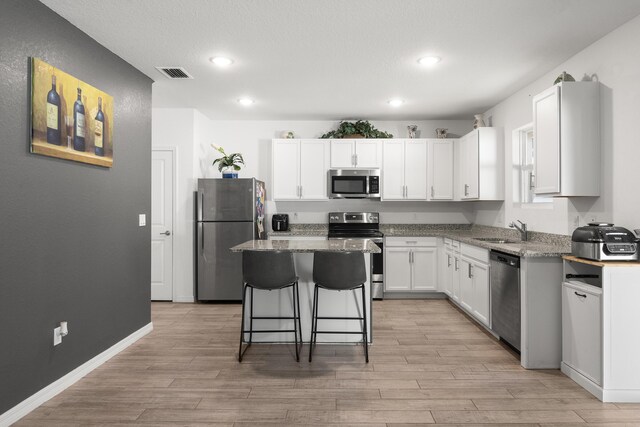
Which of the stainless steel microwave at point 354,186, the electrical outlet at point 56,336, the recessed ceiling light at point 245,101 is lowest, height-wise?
the electrical outlet at point 56,336

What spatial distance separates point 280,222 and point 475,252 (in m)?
2.76

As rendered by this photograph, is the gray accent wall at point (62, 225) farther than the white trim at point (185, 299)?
No

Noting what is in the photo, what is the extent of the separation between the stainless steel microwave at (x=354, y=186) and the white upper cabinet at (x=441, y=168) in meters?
0.81

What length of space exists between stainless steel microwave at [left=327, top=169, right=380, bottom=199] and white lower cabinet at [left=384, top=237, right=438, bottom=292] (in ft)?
2.33

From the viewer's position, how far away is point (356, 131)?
573 centimetres

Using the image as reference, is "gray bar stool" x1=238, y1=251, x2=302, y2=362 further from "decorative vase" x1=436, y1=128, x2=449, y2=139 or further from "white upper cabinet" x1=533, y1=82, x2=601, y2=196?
"decorative vase" x1=436, y1=128, x2=449, y2=139

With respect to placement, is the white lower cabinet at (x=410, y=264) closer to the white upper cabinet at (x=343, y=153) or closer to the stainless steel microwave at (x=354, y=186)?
the stainless steel microwave at (x=354, y=186)

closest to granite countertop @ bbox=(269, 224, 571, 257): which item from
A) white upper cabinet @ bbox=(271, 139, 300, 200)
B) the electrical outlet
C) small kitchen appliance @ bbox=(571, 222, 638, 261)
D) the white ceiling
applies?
white upper cabinet @ bbox=(271, 139, 300, 200)

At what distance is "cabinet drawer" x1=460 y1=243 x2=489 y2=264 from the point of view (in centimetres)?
388

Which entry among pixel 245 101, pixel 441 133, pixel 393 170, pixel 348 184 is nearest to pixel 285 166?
pixel 348 184

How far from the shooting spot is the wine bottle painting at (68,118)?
2.52m

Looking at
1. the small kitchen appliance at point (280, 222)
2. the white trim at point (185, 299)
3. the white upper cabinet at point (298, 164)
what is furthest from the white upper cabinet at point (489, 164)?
the white trim at point (185, 299)

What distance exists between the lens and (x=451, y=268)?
507 cm

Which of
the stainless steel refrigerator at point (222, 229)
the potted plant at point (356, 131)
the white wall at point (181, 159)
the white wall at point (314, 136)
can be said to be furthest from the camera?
the white wall at point (314, 136)
